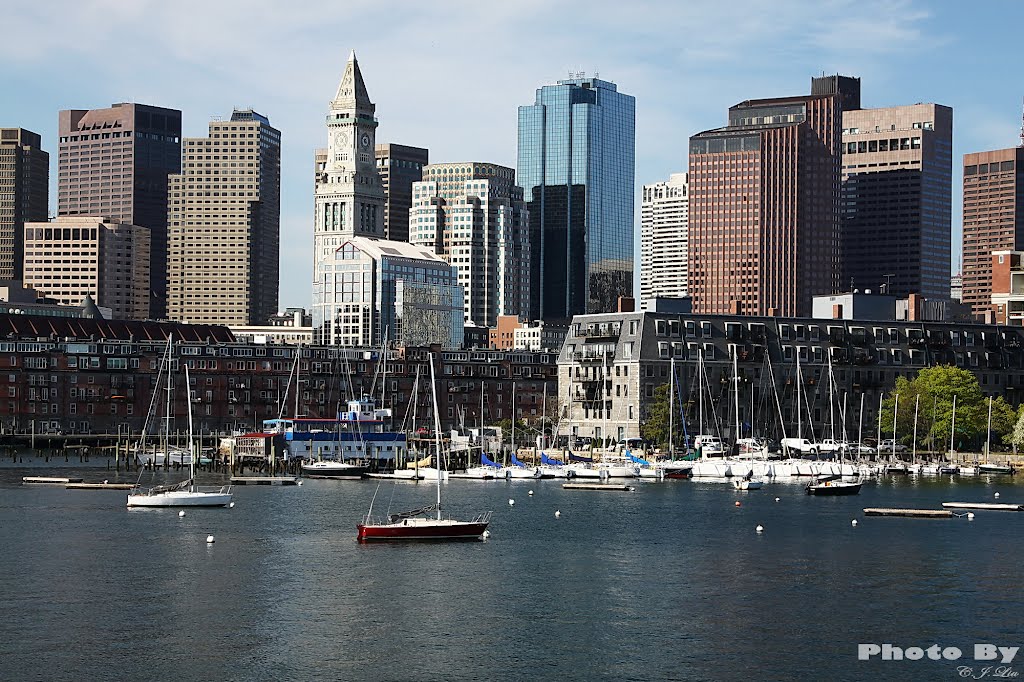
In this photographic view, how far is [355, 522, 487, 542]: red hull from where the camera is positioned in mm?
112500

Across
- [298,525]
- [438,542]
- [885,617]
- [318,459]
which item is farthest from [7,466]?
[885,617]

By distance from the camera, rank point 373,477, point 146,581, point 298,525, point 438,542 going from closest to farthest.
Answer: point 146,581 → point 438,542 → point 298,525 → point 373,477

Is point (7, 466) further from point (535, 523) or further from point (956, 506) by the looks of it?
point (956, 506)

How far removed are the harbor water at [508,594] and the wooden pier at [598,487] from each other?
66.5ft

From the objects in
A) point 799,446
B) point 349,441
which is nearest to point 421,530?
point 349,441

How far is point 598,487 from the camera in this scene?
161 metres

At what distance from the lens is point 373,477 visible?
586 feet

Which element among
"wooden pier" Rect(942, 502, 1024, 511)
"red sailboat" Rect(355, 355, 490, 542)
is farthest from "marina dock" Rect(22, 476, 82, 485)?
"wooden pier" Rect(942, 502, 1024, 511)

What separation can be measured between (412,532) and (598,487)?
50143 mm

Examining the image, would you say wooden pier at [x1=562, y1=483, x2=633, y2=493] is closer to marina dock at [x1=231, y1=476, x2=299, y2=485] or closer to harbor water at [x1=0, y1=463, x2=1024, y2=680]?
harbor water at [x1=0, y1=463, x2=1024, y2=680]

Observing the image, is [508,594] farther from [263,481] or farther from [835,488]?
[263,481]

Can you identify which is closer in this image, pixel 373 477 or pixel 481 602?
pixel 481 602

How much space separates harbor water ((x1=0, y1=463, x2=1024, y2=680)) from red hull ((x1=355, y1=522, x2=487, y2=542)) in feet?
5.90

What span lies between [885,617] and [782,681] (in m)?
15.3
